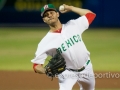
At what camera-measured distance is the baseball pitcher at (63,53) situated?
219 inches

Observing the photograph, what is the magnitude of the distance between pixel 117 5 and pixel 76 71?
33.3 ft

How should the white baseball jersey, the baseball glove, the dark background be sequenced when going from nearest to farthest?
the baseball glove < the white baseball jersey < the dark background

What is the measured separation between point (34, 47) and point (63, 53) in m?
6.90

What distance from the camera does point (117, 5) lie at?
51.2ft

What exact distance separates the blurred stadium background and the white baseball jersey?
16.1 ft

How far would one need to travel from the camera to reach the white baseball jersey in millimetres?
5625

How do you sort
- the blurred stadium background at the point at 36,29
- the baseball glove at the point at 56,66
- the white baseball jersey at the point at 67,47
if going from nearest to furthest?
the baseball glove at the point at 56,66 < the white baseball jersey at the point at 67,47 < the blurred stadium background at the point at 36,29

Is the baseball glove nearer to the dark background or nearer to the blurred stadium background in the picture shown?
the blurred stadium background

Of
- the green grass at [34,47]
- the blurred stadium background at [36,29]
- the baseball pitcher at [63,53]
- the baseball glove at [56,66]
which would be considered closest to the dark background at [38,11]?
the blurred stadium background at [36,29]

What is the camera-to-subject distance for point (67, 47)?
5672 mm

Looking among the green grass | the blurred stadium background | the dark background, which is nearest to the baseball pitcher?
the green grass

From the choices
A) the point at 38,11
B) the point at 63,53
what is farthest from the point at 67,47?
the point at 38,11

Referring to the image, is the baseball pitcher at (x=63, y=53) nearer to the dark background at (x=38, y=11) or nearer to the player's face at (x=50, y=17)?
the player's face at (x=50, y=17)

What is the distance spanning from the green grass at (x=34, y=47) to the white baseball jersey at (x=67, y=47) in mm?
3739
